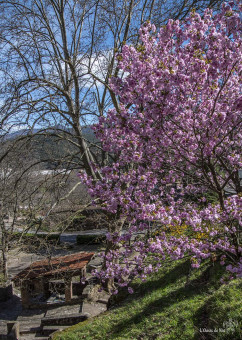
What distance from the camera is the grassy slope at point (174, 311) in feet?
16.5

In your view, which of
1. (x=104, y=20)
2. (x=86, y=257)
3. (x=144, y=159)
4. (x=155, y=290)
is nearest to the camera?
(x=144, y=159)

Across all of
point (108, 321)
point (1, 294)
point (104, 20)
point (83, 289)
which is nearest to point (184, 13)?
point (104, 20)

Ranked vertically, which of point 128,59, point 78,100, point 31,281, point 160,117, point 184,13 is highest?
point 184,13

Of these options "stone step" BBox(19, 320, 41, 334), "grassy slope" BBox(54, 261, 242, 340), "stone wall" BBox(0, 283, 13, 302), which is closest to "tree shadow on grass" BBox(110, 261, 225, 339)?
"grassy slope" BBox(54, 261, 242, 340)

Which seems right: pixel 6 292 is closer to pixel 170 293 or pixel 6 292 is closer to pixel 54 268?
pixel 54 268

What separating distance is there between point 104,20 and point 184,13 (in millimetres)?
2564

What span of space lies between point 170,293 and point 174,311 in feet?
5.48

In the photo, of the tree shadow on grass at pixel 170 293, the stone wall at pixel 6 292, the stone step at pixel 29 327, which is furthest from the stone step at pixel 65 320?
the stone wall at pixel 6 292

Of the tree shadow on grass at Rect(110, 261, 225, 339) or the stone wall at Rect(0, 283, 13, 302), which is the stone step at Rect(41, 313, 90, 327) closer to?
the tree shadow on grass at Rect(110, 261, 225, 339)

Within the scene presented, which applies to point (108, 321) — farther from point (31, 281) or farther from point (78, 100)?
point (78, 100)

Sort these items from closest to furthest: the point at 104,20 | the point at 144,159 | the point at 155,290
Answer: the point at 144,159
the point at 155,290
the point at 104,20

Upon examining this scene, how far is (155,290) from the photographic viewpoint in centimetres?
902

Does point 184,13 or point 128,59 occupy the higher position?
point 184,13

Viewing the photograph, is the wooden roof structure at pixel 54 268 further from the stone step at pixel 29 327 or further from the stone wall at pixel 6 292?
the stone wall at pixel 6 292
